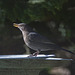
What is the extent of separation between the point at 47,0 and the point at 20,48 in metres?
1.55

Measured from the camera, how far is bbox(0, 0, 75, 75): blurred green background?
3767 mm

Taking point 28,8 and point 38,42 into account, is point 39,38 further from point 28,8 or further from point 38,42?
point 28,8

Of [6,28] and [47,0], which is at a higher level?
[47,0]

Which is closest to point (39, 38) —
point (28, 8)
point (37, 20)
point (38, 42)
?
point (38, 42)

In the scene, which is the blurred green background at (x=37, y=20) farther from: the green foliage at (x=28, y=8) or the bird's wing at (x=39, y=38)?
the bird's wing at (x=39, y=38)

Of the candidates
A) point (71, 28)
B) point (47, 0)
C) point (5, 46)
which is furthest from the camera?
point (5, 46)

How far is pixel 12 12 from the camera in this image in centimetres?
390

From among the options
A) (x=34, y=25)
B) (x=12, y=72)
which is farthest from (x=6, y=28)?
(x=12, y=72)

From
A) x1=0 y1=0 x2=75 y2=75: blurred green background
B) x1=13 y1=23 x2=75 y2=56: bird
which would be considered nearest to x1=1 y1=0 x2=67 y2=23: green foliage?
x1=0 y1=0 x2=75 y2=75: blurred green background

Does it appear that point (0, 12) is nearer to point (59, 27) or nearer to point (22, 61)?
point (59, 27)

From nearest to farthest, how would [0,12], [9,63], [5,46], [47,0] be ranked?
[9,63]
[47,0]
[0,12]
[5,46]

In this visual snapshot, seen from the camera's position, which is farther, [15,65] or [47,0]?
[47,0]

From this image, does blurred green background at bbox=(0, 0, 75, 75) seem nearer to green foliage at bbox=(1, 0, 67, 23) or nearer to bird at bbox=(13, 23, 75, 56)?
green foliage at bbox=(1, 0, 67, 23)

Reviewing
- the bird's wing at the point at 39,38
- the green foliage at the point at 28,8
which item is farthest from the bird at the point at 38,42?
the green foliage at the point at 28,8
